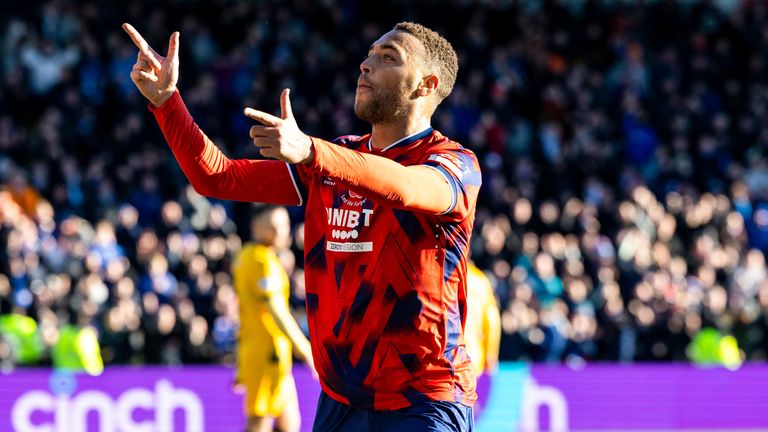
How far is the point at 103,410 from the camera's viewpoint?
41.5ft

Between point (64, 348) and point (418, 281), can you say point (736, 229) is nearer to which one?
point (64, 348)

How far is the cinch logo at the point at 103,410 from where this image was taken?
12461 mm

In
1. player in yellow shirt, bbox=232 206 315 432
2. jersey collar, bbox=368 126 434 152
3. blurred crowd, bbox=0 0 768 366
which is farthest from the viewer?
blurred crowd, bbox=0 0 768 366

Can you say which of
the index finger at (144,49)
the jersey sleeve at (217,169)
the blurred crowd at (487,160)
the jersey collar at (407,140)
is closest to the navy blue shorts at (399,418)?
the jersey sleeve at (217,169)

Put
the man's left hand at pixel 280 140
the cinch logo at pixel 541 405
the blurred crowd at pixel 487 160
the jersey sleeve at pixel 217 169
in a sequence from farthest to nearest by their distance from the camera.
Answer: the blurred crowd at pixel 487 160 < the cinch logo at pixel 541 405 < the jersey sleeve at pixel 217 169 < the man's left hand at pixel 280 140

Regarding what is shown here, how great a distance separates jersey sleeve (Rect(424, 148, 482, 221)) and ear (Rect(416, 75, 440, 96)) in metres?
0.28

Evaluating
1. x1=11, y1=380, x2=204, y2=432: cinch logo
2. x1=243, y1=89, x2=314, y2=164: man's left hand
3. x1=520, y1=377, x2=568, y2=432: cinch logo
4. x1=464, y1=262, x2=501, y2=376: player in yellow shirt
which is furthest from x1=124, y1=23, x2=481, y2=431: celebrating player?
x1=520, y1=377, x2=568, y2=432: cinch logo

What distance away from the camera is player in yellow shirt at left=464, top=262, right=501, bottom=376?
30.9ft

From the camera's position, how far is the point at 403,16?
2173 centimetres

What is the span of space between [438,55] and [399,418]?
1360mm

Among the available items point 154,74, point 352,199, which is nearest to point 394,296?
point 352,199

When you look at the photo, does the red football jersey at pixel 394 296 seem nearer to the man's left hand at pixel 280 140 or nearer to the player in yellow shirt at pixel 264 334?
the man's left hand at pixel 280 140

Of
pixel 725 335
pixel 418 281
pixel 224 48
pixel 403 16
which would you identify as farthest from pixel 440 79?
pixel 403 16

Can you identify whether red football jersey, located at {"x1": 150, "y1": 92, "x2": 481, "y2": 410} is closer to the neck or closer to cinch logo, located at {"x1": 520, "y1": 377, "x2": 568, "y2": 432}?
the neck
